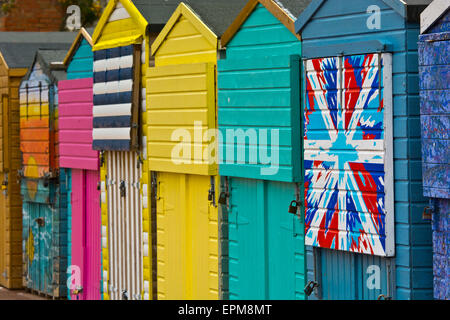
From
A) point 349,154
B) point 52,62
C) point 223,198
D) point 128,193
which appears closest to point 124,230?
point 128,193

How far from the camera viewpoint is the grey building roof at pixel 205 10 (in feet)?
30.3

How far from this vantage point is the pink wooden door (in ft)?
37.8

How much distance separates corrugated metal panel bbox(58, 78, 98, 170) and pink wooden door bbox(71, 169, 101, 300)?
0.17 metres

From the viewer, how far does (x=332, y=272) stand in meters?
7.57

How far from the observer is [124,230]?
10.7 meters

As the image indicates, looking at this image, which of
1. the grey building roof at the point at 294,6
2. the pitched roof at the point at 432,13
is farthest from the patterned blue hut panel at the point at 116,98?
the pitched roof at the point at 432,13

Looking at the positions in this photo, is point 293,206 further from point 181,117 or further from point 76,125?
point 76,125

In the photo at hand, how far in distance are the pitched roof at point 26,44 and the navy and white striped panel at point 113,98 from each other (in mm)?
2594

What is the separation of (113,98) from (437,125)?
474 cm

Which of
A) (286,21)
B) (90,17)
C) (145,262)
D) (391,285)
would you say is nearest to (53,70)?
(145,262)

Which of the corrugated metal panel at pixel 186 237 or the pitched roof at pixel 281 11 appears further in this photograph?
the corrugated metal panel at pixel 186 237

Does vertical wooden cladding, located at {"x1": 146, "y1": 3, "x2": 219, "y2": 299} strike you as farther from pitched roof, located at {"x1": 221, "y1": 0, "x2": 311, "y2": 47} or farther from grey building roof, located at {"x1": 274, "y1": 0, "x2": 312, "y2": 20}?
grey building roof, located at {"x1": 274, "y1": 0, "x2": 312, "y2": 20}

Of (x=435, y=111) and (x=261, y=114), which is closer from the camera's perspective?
(x=435, y=111)

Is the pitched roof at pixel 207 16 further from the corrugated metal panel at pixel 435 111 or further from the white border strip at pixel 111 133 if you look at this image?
the corrugated metal panel at pixel 435 111
